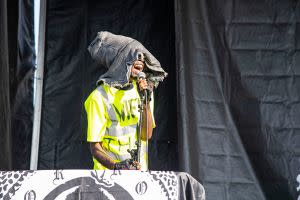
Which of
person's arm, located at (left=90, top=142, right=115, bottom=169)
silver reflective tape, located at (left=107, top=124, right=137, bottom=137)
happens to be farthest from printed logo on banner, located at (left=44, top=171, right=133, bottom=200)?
silver reflective tape, located at (left=107, top=124, right=137, bottom=137)

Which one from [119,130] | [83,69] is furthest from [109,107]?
[83,69]

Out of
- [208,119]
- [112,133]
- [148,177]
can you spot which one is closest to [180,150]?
[208,119]

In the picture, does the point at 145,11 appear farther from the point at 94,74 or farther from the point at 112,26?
the point at 94,74

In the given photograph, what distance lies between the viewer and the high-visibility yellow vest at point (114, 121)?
3.91 metres

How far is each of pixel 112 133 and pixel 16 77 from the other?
1028 millimetres

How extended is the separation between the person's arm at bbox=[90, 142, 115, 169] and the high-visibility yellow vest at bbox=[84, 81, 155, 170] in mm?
38

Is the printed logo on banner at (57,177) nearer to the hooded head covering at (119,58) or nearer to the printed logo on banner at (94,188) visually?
the printed logo on banner at (94,188)

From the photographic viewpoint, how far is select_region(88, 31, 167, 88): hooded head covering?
3.99 m

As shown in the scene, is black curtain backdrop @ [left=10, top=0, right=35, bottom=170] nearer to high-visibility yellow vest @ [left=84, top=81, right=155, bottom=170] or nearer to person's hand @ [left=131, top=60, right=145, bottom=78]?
high-visibility yellow vest @ [left=84, top=81, right=155, bottom=170]

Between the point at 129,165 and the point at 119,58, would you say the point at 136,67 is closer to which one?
the point at 119,58

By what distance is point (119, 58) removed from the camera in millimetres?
4070

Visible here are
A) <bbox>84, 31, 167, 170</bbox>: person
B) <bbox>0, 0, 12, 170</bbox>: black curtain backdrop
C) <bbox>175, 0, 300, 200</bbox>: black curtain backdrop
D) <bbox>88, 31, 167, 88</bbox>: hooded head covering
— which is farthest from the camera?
<bbox>175, 0, 300, 200</bbox>: black curtain backdrop

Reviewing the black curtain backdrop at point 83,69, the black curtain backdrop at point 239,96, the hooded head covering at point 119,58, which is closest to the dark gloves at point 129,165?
the hooded head covering at point 119,58

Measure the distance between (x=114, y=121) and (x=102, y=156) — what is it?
0.93 feet
